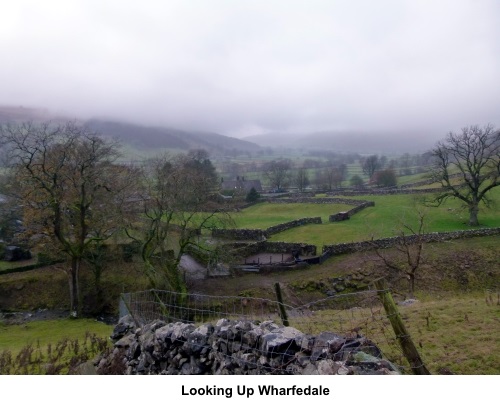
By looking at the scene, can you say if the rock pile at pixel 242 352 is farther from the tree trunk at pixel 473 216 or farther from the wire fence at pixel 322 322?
the tree trunk at pixel 473 216

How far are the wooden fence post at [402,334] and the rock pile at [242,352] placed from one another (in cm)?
84

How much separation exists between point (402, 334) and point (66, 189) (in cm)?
2600

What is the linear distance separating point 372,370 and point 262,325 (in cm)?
252

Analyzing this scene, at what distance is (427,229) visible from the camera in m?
34.1

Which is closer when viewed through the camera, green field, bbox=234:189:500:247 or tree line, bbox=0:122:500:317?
tree line, bbox=0:122:500:317

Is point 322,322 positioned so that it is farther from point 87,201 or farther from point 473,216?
point 473,216

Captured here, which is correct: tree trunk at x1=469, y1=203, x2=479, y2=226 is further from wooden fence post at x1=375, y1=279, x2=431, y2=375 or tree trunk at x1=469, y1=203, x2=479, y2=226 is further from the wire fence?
wooden fence post at x1=375, y1=279, x2=431, y2=375

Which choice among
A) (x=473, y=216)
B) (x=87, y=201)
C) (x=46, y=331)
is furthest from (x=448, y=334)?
(x=473, y=216)

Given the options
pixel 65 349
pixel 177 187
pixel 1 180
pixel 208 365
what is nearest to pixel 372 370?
pixel 208 365

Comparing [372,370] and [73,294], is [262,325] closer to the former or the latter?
[372,370]

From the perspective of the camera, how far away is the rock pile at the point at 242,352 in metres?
6.68

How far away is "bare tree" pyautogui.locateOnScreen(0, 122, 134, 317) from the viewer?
2423 centimetres

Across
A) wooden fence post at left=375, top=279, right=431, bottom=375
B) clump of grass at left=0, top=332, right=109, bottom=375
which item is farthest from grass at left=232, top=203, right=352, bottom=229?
wooden fence post at left=375, top=279, right=431, bottom=375

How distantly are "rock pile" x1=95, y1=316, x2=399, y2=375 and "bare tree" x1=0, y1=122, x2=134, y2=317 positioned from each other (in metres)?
16.7
